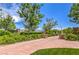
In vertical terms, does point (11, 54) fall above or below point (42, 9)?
below

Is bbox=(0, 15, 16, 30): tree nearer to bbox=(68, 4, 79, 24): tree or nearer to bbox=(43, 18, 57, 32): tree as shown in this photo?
bbox=(43, 18, 57, 32): tree

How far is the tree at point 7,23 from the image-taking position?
228 cm

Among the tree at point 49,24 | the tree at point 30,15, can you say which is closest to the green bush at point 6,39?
the tree at point 30,15

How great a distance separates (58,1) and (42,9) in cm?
16

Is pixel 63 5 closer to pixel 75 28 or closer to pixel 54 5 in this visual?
pixel 54 5

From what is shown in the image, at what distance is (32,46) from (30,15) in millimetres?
287

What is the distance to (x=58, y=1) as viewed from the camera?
2.27 m

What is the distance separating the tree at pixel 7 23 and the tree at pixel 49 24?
29 centimetres

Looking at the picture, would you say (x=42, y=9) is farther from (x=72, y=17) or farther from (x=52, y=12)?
(x=72, y=17)

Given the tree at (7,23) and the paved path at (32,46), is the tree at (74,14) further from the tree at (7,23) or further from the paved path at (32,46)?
the tree at (7,23)

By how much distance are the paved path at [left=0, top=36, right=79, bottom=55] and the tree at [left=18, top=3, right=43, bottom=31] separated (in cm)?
15

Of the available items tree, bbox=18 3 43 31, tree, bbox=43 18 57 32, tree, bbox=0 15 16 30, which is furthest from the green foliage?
tree, bbox=0 15 16 30
